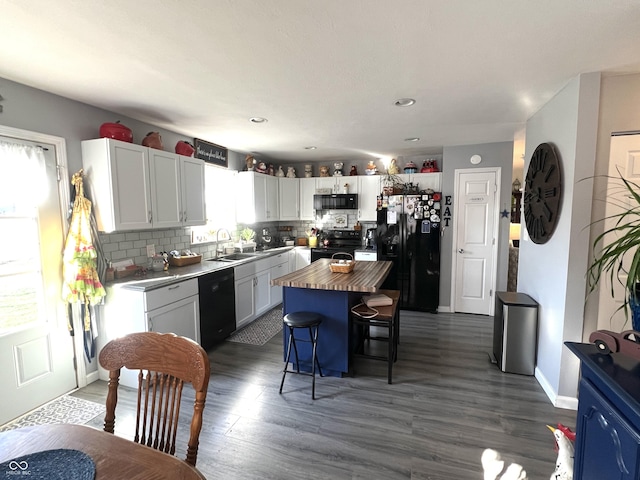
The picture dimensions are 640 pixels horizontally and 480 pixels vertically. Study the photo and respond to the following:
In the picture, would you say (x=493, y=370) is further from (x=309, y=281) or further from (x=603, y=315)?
(x=309, y=281)

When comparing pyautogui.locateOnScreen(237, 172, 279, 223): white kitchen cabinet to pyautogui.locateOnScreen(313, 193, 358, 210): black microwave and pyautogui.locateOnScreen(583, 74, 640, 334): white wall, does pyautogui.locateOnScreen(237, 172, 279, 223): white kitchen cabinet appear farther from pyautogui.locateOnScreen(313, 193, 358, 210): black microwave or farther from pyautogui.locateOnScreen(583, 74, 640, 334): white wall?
pyautogui.locateOnScreen(583, 74, 640, 334): white wall

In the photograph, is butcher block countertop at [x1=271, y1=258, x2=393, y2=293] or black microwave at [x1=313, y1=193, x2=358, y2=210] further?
black microwave at [x1=313, y1=193, x2=358, y2=210]

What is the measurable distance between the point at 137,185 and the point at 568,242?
3.66m

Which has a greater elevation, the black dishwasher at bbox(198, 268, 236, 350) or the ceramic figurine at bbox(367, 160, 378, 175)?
the ceramic figurine at bbox(367, 160, 378, 175)

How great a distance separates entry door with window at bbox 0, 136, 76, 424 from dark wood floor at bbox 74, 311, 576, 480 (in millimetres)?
373

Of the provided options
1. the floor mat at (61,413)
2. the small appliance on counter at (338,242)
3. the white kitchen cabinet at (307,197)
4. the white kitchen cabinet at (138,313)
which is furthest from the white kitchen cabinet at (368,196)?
the floor mat at (61,413)

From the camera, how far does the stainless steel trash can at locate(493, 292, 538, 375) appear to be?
9.43ft

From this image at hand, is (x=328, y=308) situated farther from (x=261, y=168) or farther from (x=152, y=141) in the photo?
(x=261, y=168)

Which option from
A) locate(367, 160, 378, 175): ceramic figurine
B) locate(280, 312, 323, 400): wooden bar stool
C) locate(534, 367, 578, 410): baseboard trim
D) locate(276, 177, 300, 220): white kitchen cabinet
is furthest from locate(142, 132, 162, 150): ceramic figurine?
locate(534, 367, 578, 410): baseboard trim

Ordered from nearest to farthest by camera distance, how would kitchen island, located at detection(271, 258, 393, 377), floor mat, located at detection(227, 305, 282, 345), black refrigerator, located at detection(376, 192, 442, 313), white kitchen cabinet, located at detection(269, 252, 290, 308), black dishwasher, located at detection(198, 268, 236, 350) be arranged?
kitchen island, located at detection(271, 258, 393, 377)
black dishwasher, located at detection(198, 268, 236, 350)
floor mat, located at detection(227, 305, 282, 345)
black refrigerator, located at detection(376, 192, 442, 313)
white kitchen cabinet, located at detection(269, 252, 290, 308)

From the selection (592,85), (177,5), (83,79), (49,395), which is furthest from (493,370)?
(83,79)

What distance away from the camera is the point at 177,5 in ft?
4.73

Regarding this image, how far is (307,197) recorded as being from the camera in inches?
228

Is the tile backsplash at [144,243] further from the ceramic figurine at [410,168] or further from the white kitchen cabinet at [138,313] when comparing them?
the ceramic figurine at [410,168]
